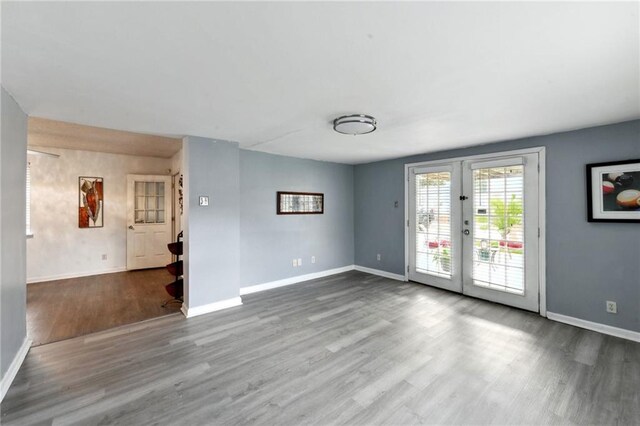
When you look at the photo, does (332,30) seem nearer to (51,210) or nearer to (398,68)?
(398,68)

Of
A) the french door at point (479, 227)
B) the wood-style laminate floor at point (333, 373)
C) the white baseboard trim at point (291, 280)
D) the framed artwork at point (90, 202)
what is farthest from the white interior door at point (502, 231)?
the framed artwork at point (90, 202)

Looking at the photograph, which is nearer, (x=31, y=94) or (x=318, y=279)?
(x=31, y=94)

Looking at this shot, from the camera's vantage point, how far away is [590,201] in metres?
3.07

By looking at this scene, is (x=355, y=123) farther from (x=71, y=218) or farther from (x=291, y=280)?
(x=71, y=218)

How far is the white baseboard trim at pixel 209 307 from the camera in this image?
11.3 ft

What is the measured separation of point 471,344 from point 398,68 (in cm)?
265

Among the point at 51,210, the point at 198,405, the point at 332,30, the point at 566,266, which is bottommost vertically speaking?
the point at 198,405

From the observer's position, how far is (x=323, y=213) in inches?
215

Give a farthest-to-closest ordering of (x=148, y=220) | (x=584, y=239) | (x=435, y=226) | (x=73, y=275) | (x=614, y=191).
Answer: (x=148, y=220) → (x=73, y=275) → (x=435, y=226) → (x=584, y=239) → (x=614, y=191)

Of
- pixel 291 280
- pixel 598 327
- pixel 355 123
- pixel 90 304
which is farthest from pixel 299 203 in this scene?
pixel 598 327

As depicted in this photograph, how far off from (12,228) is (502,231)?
5.22 m

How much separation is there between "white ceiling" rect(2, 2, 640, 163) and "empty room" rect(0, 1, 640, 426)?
18 mm

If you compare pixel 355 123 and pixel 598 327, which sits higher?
pixel 355 123

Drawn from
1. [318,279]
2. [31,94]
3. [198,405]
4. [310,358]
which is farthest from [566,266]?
[31,94]
